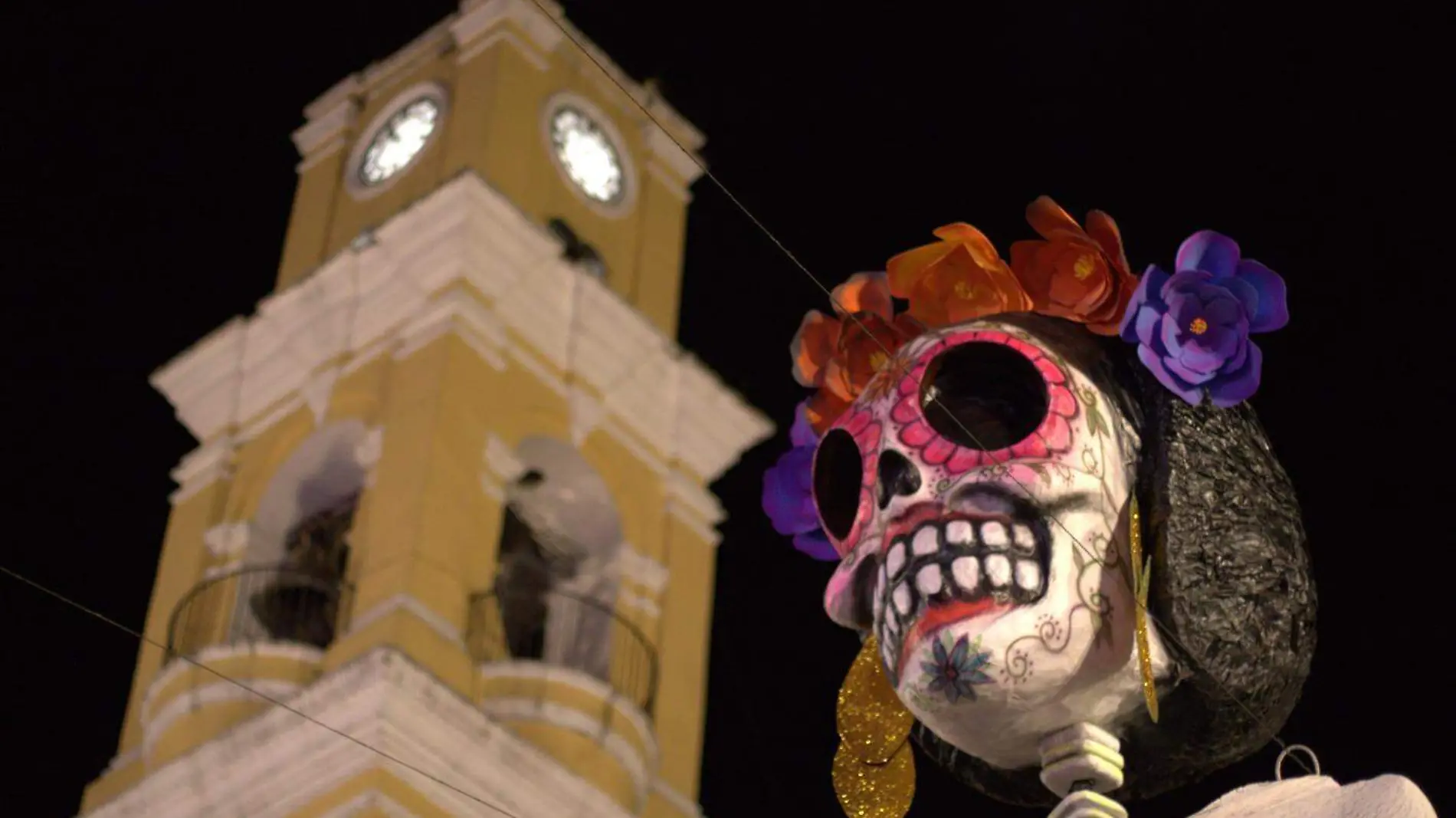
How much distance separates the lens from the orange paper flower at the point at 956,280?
6.27m

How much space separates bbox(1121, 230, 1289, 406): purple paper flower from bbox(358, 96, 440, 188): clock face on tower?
40.8 feet

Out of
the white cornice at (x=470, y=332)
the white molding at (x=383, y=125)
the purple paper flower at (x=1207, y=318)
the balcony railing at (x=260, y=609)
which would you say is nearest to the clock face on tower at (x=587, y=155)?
the white molding at (x=383, y=125)

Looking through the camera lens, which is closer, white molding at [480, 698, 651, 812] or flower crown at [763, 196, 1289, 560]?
flower crown at [763, 196, 1289, 560]

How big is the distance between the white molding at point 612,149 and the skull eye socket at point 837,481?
1180 cm

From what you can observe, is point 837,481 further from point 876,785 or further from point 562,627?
point 562,627

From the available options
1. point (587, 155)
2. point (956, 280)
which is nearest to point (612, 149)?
point (587, 155)

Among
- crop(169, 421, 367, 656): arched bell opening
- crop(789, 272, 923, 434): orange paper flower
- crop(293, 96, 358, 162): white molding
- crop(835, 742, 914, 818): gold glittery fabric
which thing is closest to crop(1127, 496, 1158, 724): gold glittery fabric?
crop(835, 742, 914, 818): gold glittery fabric

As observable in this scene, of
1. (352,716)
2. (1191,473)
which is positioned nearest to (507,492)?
(352,716)

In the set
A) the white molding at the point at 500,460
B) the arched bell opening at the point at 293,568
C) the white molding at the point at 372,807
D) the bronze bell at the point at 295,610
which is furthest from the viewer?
the white molding at the point at 500,460

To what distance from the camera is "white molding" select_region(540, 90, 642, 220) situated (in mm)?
18000

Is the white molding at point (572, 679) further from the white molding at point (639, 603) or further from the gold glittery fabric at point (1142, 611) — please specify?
the gold glittery fabric at point (1142, 611)

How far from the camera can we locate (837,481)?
6262 millimetres

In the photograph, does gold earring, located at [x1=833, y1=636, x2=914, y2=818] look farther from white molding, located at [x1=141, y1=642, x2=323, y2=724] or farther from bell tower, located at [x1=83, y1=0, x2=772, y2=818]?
white molding, located at [x1=141, y1=642, x2=323, y2=724]

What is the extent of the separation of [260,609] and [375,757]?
88.8 inches
